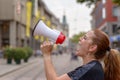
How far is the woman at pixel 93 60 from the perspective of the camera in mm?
4152

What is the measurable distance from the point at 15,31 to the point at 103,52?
75.8 metres

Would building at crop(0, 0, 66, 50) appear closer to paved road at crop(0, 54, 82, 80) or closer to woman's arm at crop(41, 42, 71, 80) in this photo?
paved road at crop(0, 54, 82, 80)

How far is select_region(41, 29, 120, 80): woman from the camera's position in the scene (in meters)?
4.15

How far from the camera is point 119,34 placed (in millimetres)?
74250

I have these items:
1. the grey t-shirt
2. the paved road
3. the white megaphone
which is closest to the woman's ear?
the grey t-shirt

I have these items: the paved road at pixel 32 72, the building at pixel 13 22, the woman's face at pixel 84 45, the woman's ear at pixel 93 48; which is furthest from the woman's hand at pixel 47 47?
the building at pixel 13 22

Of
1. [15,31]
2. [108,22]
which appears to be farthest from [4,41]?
[108,22]

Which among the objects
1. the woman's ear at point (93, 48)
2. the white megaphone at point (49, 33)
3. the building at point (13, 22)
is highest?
the building at point (13, 22)

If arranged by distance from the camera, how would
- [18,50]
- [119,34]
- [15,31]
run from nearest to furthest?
[18,50] → [119,34] → [15,31]

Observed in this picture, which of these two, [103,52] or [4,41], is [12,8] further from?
[103,52]

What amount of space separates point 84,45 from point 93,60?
0.58ft

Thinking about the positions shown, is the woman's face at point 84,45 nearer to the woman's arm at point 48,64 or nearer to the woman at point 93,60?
the woman at point 93,60

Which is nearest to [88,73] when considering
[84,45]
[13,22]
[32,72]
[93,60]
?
[93,60]

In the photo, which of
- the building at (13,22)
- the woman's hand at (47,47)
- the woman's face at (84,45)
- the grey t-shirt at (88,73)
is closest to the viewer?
the grey t-shirt at (88,73)
